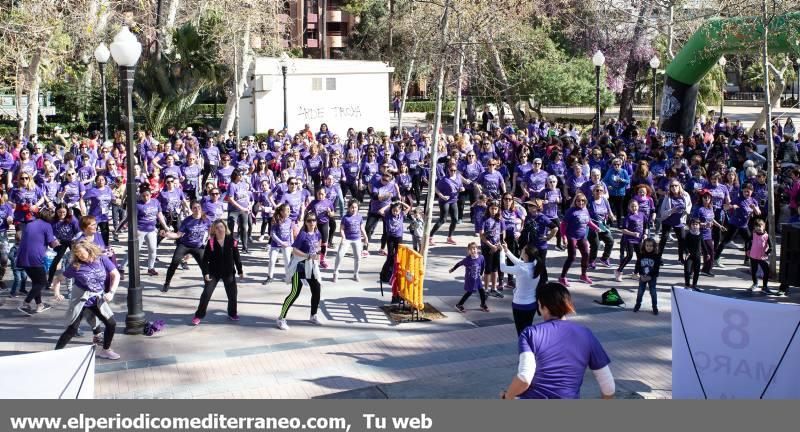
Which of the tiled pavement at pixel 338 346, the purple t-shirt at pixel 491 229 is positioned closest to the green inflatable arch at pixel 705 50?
the tiled pavement at pixel 338 346

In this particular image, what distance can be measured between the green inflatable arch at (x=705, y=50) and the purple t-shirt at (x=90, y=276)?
11695 mm

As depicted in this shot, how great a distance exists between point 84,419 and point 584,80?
35.6 metres

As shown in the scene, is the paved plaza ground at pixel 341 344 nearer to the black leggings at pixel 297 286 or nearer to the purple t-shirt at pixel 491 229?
the black leggings at pixel 297 286

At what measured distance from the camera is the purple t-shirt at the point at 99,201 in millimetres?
15000

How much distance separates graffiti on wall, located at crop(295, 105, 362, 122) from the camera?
36.5 metres

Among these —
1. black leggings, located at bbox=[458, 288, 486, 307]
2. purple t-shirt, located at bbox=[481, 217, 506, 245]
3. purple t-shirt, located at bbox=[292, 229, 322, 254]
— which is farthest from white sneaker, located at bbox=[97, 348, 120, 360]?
purple t-shirt, located at bbox=[481, 217, 506, 245]

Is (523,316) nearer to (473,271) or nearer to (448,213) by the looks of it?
(473,271)

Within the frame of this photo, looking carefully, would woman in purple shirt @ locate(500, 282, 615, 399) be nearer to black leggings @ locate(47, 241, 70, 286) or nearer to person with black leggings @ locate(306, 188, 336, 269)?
black leggings @ locate(47, 241, 70, 286)

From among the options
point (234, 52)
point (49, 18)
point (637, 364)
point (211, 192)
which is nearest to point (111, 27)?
point (234, 52)

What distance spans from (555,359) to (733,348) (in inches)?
112

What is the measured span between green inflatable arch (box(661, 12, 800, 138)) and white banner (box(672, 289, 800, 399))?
969 cm

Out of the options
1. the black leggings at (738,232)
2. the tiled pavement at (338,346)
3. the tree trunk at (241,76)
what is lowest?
the tiled pavement at (338,346)

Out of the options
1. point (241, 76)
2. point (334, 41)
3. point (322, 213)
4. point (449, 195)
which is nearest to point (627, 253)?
point (449, 195)

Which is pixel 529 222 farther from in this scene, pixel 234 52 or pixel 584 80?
pixel 584 80
